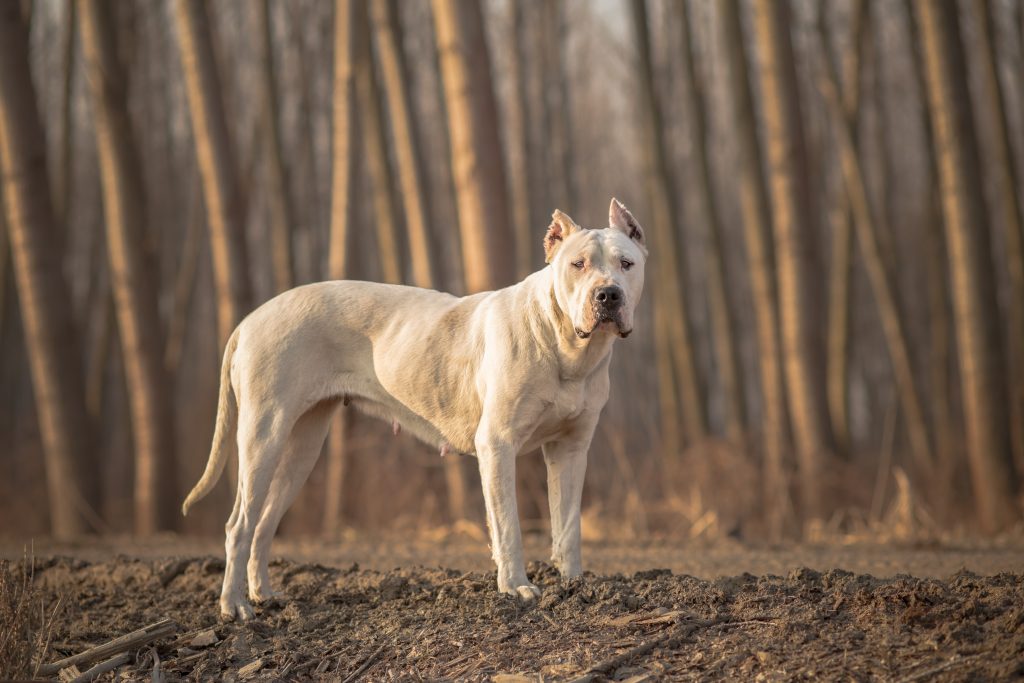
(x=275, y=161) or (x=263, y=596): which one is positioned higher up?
(x=275, y=161)

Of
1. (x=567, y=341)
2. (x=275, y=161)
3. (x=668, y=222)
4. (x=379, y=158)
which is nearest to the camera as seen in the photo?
(x=567, y=341)

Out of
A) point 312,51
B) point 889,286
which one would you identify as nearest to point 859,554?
point 889,286

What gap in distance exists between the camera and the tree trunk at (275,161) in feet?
50.3

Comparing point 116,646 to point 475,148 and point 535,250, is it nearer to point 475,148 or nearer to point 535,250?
point 475,148

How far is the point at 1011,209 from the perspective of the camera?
44.3 feet

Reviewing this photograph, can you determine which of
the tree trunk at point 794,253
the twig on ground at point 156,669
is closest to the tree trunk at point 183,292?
the tree trunk at point 794,253

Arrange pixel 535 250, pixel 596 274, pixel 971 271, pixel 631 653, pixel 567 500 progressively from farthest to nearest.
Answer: pixel 535 250 < pixel 971 271 < pixel 567 500 < pixel 596 274 < pixel 631 653

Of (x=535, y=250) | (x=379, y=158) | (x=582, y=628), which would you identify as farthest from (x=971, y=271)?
(x=535, y=250)

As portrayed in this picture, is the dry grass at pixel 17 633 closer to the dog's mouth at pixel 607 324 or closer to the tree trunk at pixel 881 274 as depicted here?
the dog's mouth at pixel 607 324

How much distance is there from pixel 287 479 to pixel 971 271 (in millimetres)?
8147

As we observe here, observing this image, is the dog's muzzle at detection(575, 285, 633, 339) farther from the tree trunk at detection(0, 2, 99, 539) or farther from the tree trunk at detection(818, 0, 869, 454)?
the tree trunk at detection(818, 0, 869, 454)

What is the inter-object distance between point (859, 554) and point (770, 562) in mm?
1025

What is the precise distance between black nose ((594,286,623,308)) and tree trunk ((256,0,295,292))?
10136 mm

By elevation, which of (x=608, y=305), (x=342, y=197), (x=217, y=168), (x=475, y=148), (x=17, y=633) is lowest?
(x=17, y=633)
